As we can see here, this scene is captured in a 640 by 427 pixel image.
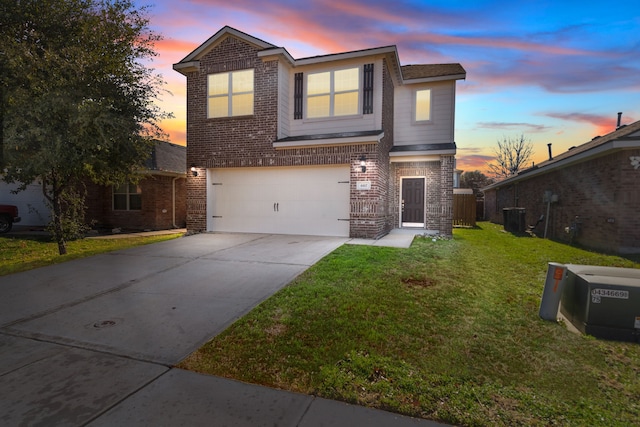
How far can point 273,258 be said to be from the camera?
7473 millimetres

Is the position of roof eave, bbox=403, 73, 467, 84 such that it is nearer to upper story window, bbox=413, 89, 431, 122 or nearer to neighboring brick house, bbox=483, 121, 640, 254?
upper story window, bbox=413, 89, 431, 122

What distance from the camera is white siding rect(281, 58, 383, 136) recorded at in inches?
409

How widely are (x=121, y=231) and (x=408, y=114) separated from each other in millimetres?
14246

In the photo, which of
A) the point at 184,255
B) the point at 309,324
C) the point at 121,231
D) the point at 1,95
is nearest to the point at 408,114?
the point at 184,255

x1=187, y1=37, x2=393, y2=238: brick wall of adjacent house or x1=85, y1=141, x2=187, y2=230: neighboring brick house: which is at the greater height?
x1=187, y1=37, x2=393, y2=238: brick wall of adjacent house

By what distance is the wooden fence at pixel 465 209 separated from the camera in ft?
56.5

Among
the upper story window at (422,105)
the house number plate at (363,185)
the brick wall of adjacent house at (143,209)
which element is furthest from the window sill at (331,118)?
the brick wall of adjacent house at (143,209)

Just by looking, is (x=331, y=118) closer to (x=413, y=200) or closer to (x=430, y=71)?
(x=430, y=71)

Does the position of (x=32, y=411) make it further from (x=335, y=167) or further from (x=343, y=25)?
(x=343, y=25)

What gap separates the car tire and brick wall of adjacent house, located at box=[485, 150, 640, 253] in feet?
75.7

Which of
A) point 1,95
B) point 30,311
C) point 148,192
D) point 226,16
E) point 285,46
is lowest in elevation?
point 30,311

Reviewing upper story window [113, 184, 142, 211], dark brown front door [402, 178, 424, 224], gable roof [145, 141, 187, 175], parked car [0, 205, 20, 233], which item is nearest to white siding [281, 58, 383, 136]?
dark brown front door [402, 178, 424, 224]

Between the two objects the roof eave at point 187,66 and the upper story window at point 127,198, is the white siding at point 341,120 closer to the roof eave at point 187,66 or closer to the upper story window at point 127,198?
the roof eave at point 187,66

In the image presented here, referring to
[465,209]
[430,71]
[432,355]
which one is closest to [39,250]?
[432,355]
